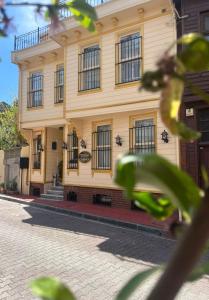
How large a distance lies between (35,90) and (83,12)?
1659 centimetres

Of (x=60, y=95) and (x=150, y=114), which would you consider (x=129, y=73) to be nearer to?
(x=150, y=114)

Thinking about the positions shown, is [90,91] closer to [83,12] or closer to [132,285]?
[83,12]

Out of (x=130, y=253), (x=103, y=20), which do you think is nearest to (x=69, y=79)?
(x=103, y=20)

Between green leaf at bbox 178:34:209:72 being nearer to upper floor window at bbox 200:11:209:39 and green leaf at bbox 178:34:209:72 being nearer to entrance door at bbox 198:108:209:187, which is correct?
entrance door at bbox 198:108:209:187

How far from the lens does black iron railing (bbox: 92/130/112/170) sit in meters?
13.5

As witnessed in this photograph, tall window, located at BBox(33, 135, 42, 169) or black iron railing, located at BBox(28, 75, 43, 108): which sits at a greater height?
black iron railing, located at BBox(28, 75, 43, 108)

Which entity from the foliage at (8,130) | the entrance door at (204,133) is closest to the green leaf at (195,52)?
the entrance door at (204,133)

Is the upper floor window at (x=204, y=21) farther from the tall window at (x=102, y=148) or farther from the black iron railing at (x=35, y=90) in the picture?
the black iron railing at (x=35, y=90)

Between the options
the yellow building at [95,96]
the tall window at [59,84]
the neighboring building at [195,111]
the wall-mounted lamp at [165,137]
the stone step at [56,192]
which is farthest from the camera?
the tall window at [59,84]

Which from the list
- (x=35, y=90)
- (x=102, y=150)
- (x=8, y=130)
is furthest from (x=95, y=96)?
(x=8, y=130)

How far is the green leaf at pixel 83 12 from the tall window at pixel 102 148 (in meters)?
12.4

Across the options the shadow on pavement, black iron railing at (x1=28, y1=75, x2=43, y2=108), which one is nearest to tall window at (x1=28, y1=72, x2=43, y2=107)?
black iron railing at (x1=28, y1=75, x2=43, y2=108)

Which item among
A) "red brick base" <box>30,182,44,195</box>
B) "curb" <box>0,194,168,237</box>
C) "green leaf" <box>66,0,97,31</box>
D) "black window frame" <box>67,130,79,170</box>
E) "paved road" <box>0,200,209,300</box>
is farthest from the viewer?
"red brick base" <box>30,182,44,195</box>

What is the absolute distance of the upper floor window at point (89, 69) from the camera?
13.6m
